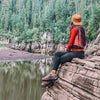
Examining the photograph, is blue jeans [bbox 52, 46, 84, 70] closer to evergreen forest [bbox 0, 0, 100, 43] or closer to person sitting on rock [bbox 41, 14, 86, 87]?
person sitting on rock [bbox 41, 14, 86, 87]

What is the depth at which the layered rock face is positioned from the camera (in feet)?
11.9

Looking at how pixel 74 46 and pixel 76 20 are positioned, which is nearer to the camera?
pixel 74 46

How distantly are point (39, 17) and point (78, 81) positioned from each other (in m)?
53.2

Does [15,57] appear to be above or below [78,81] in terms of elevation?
below

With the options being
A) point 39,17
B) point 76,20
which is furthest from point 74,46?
point 39,17

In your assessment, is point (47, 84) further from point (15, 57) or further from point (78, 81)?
point (15, 57)

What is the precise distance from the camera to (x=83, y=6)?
135 feet

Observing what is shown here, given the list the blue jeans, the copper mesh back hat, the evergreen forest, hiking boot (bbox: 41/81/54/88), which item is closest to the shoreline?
the evergreen forest

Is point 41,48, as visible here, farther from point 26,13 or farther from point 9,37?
point 26,13

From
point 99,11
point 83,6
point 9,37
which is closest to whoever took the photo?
point 99,11

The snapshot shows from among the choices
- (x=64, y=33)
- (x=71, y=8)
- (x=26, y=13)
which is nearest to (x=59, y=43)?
(x=64, y=33)

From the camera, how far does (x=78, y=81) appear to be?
13.4 feet

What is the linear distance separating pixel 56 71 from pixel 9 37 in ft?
165

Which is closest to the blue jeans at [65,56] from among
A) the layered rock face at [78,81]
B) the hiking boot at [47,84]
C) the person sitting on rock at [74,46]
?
the person sitting on rock at [74,46]
